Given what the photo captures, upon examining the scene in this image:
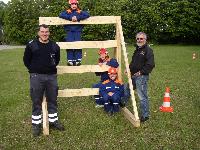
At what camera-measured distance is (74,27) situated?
31.6 feet

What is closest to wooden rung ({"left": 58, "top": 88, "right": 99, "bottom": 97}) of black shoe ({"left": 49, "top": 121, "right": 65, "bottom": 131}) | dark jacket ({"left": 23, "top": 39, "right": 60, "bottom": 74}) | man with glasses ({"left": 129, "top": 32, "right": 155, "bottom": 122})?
black shoe ({"left": 49, "top": 121, "right": 65, "bottom": 131})

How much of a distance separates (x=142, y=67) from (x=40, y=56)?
2.44 meters

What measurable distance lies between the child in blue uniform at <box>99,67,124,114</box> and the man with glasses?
0.65 metres

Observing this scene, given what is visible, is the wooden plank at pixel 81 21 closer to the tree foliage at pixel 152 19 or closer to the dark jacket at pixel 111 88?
the dark jacket at pixel 111 88

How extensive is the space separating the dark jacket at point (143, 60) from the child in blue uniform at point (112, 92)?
708 mm

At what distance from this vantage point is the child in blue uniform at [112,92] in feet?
30.9

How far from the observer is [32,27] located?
5544cm

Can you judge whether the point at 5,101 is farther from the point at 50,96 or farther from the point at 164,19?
the point at 164,19

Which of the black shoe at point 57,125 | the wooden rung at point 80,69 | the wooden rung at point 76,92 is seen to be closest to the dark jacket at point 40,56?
the wooden rung at point 80,69

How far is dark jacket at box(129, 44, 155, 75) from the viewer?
8.57 meters

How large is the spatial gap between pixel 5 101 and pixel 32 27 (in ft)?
149

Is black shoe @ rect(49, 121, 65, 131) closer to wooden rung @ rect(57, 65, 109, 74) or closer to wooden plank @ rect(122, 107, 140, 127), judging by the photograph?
wooden rung @ rect(57, 65, 109, 74)

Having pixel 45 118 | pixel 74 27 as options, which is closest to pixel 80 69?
pixel 74 27

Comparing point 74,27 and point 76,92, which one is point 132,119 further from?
point 74,27
